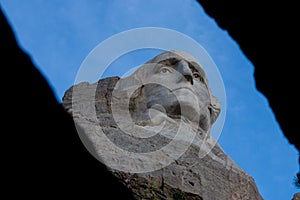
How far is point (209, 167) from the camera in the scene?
8.69 meters

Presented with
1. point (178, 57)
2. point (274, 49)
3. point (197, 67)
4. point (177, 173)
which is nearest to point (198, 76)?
point (197, 67)

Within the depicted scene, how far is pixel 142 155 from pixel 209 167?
967mm

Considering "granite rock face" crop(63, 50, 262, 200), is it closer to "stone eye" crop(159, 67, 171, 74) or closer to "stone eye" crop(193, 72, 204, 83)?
"stone eye" crop(159, 67, 171, 74)

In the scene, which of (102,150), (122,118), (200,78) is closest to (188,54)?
(200,78)

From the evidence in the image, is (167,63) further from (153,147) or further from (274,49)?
(274,49)

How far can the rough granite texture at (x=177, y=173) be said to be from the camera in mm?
7289

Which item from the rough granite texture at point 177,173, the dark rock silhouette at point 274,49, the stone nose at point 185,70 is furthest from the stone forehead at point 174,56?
the dark rock silhouette at point 274,49

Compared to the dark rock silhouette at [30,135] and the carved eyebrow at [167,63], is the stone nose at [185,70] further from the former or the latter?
the dark rock silhouette at [30,135]

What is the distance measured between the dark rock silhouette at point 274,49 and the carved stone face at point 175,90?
6963 mm

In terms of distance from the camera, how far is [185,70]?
36.0 ft

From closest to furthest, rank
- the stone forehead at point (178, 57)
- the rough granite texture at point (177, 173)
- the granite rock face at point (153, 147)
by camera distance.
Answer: the rough granite texture at point (177, 173) → the granite rock face at point (153, 147) → the stone forehead at point (178, 57)

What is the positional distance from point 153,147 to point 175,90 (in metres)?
2.12

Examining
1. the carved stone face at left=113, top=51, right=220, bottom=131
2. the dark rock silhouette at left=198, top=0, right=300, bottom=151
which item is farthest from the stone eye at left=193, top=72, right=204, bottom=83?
the dark rock silhouette at left=198, top=0, right=300, bottom=151

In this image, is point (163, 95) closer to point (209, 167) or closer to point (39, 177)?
point (209, 167)
